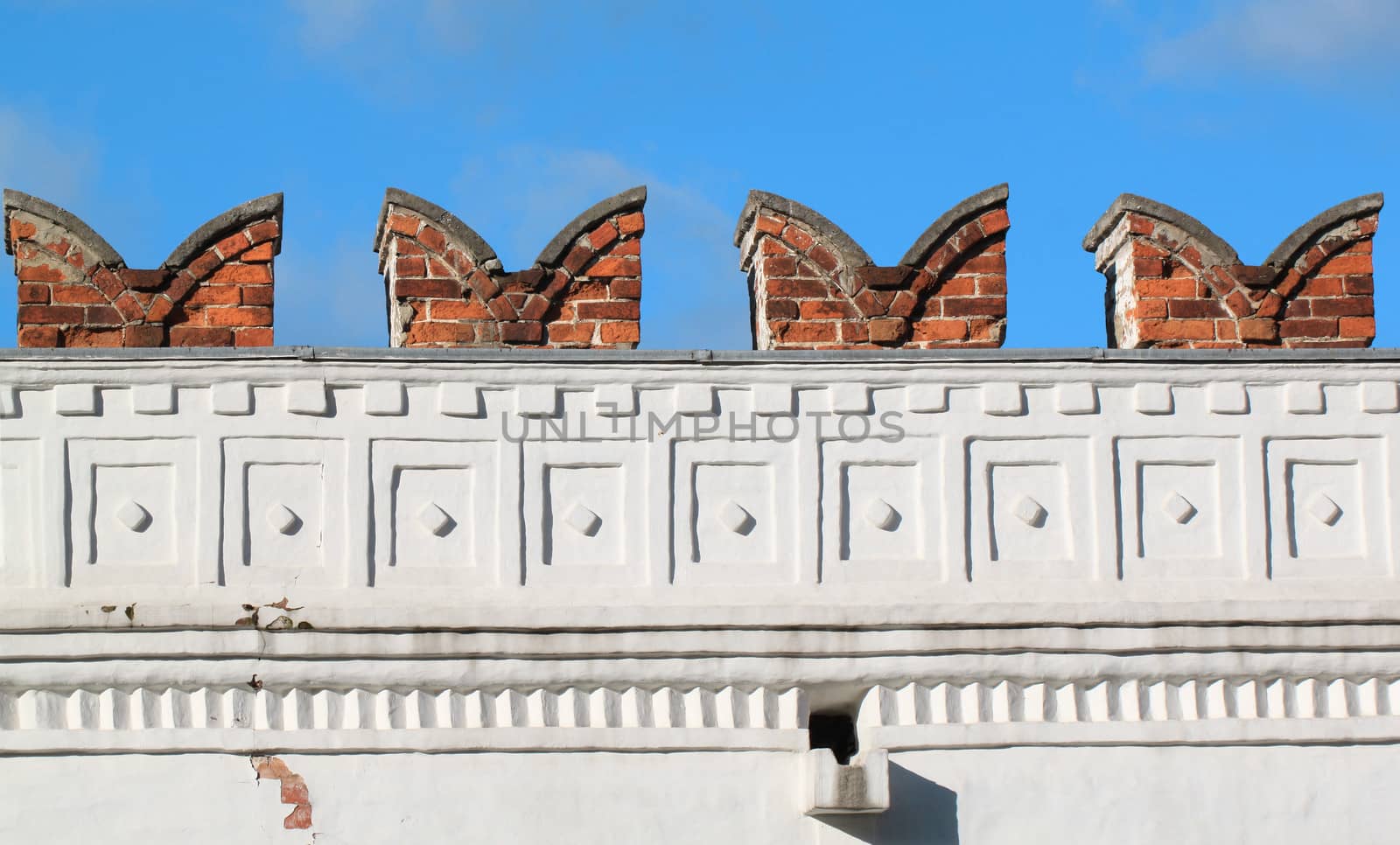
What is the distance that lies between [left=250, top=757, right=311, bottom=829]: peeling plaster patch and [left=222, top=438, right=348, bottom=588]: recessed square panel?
0.61 meters

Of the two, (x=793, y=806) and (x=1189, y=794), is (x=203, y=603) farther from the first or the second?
(x=1189, y=794)

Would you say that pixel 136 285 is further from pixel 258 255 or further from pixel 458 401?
pixel 458 401

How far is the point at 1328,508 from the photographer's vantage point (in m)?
7.33

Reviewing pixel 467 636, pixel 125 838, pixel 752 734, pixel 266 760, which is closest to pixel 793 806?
pixel 752 734

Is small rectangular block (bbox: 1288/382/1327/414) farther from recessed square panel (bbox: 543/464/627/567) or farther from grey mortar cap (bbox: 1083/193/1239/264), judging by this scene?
recessed square panel (bbox: 543/464/627/567)

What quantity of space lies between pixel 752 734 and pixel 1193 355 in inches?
84.0

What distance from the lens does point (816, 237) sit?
7668 millimetres

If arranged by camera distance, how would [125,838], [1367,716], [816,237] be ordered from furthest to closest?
[816,237] → [1367,716] → [125,838]

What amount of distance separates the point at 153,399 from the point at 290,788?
1449 millimetres

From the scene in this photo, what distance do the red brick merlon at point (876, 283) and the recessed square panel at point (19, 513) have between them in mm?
2686

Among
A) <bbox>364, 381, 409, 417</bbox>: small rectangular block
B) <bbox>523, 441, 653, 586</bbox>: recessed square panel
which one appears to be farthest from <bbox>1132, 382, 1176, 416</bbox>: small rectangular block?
<bbox>364, 381, 409, 417</bbox>: small rectangular block

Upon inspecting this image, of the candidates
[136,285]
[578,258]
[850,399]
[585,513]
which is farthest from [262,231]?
[850,399]

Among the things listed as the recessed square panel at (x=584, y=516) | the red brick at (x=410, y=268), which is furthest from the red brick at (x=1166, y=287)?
the red brick at (x=410, y=268)

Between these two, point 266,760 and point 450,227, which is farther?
point 450,227
